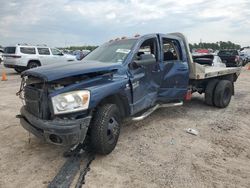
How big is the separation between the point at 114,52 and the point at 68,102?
194 cm

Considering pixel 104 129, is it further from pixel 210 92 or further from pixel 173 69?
pixel 210 92

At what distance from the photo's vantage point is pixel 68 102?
380 cm

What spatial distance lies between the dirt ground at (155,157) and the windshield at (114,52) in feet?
4.74

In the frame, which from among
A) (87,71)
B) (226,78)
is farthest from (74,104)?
(226,78)

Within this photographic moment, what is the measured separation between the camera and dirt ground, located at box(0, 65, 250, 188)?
12.1 feet

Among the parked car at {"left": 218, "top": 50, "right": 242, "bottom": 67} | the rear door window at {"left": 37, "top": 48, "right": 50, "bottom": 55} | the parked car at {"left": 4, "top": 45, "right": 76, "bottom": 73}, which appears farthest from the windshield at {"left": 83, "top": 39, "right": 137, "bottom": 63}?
the parked car at {"left": 218, "top": 50, "right": 242, "bottom": 67}

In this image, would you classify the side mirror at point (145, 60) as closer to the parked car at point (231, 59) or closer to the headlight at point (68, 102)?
the headlight at point (68, 102)

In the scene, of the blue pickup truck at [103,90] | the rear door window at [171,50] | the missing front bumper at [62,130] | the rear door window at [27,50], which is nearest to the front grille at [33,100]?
the blue pickup truck at [103,90]

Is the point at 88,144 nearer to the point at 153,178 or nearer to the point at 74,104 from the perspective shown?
the point at 74,104

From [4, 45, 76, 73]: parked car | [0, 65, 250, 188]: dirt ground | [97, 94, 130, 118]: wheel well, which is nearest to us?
[0, 65, 250, 188]: dirt ground

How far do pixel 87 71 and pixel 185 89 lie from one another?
10.5 ft

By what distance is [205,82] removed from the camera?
8023 millimetres

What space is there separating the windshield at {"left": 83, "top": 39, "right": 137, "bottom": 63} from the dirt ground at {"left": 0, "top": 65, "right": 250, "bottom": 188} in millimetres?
1444

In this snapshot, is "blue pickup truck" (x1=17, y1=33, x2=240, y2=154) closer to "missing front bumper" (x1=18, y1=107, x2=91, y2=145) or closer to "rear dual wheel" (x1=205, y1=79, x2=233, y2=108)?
"missing front bumper" (x1=18, y1=107, x2=91, y2=145)
